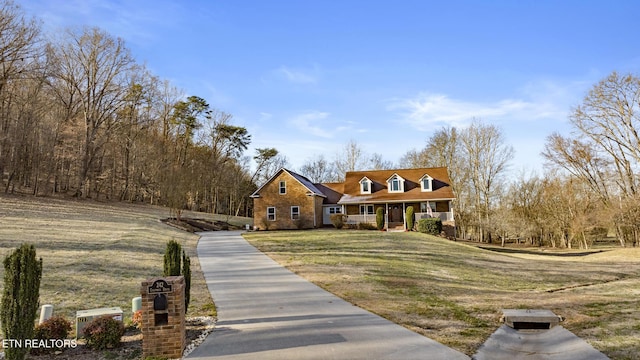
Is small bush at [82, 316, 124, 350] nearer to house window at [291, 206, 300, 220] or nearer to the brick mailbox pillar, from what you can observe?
the brick mailbox pillar

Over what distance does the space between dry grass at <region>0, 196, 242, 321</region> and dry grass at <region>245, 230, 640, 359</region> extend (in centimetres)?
406

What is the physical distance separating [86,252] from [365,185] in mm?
25766

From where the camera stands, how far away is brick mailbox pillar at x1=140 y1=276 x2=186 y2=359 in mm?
5914

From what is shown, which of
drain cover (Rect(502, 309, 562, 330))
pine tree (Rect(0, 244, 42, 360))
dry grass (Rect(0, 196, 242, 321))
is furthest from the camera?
dry grass (Rect(0, 196, 242, 321))

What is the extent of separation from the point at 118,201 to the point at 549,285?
38.5 m

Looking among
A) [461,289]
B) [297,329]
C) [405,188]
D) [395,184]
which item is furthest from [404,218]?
[297,329]

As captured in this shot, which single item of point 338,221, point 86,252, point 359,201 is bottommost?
point 86,252

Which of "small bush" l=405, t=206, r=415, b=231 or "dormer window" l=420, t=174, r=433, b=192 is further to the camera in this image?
"dormer window" l=420, t=174, r=433, b=192

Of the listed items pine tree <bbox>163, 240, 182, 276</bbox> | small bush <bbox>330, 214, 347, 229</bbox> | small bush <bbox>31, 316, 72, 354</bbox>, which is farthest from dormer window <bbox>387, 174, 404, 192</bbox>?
small bush <bbox>31, 316, 72, 354</bbox>

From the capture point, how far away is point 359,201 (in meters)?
35.4

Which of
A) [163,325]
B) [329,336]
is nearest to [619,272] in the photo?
[329,336]

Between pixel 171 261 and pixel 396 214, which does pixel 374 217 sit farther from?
pixel 171 261

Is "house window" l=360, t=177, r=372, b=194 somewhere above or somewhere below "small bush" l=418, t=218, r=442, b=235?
above

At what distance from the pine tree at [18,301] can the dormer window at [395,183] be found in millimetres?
32272
